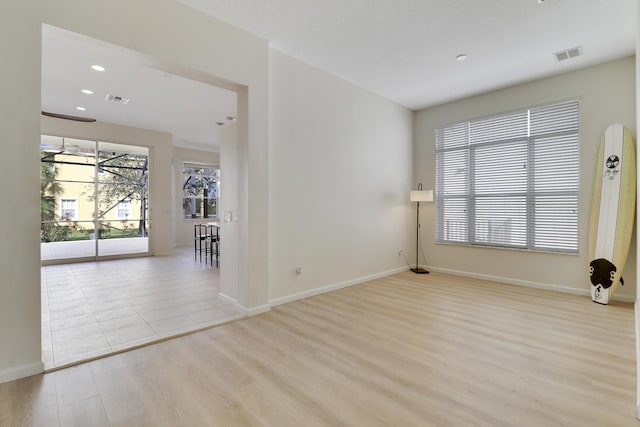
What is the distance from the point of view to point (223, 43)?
3156mm

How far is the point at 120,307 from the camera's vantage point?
3.63 metres

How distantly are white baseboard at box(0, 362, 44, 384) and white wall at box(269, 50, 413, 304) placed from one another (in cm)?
215

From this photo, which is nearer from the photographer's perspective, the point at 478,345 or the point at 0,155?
the point at 0,155

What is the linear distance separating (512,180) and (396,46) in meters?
2.96

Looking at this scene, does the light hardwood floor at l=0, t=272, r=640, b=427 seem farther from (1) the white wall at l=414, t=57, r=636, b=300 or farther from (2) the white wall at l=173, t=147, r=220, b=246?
(2) the white wall at l=173, t=147, r=220, b=246

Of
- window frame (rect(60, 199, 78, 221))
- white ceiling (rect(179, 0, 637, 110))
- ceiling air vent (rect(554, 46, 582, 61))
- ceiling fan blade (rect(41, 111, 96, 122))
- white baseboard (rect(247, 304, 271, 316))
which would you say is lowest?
white baseboard (rect(247, 304, 271, 316))

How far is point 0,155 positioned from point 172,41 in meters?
1.63

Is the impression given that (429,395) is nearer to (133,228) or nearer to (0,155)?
(0,155)

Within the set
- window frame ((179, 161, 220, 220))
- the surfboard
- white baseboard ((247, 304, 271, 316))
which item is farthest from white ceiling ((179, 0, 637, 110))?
window frame ((179, 161, 220, 220))

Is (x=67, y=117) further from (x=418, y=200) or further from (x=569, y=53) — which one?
(x=569, y=53)

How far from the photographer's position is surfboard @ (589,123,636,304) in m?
3.80

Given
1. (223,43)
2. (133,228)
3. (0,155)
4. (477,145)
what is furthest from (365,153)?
(133,228)

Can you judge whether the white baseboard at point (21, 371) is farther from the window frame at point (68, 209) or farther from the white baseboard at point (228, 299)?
the window frame at point (68, 209)

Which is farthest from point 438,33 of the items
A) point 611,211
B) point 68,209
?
point 68,209
